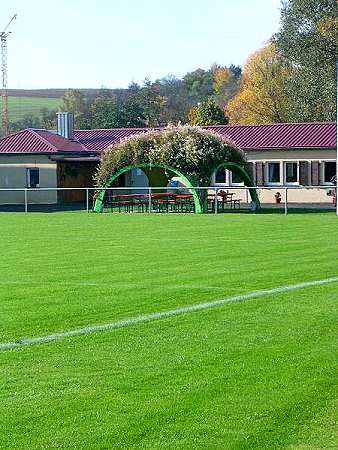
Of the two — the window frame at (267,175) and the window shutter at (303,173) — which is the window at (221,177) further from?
the window shutter at (303,173)

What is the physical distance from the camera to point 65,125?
5975cm

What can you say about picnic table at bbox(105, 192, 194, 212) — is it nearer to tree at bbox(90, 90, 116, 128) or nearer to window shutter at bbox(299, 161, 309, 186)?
window shutter at bbox(299, 161, 309, 186)

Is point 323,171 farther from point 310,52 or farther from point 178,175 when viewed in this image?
point 310,52

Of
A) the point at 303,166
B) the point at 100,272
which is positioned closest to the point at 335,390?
the point at 100,272

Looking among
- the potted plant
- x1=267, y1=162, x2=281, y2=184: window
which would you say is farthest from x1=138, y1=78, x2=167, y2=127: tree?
the potted plant

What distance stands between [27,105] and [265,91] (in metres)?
67.7

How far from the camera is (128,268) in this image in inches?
676

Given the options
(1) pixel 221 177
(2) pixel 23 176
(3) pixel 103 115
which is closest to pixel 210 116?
(3) pixel 103 115

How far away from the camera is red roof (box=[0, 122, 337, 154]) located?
52219 millimetres

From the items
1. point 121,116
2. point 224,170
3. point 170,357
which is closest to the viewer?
point 170,357

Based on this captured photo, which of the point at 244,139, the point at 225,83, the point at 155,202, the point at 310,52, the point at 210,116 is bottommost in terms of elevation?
the point at 155,202

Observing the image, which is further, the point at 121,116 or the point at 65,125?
the point at 121,116

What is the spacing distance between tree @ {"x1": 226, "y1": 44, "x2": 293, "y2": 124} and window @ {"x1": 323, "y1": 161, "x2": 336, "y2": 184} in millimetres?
27086

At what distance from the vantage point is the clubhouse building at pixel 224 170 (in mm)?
51438
